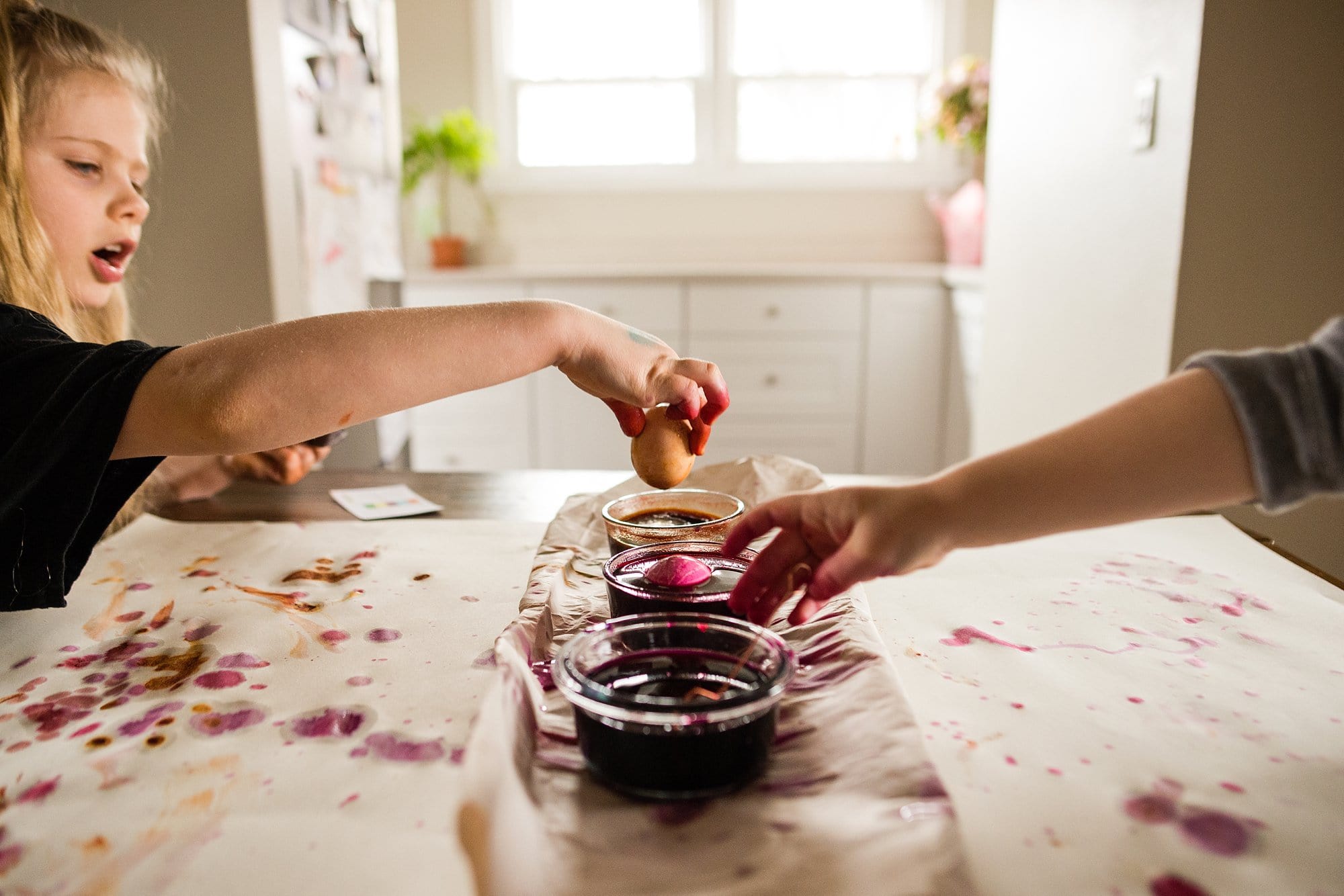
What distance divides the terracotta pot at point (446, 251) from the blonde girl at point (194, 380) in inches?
93.9

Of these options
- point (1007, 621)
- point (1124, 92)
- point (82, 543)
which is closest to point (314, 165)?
point (82, 543)

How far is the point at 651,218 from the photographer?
3.36 meters

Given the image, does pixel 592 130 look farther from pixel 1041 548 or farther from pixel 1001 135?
pixel 1041 548

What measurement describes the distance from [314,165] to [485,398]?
1.10 m

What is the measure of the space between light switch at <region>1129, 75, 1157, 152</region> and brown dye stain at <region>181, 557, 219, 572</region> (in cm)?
142

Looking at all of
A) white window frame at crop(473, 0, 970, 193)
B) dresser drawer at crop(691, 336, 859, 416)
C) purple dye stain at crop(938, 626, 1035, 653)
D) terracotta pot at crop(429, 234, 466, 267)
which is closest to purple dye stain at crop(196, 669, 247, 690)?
purple dye stain at crop(938, 626, 1035, 653)

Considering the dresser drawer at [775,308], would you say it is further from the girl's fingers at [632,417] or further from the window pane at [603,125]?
the girl's fingers at [632,417]

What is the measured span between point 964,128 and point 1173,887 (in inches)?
107

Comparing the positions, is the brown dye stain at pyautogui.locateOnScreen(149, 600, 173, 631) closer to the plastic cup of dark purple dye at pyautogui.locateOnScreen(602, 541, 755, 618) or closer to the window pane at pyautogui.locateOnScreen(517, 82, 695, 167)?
the plastic cup of dark purple dye at pyautogui.locateOnScreen(602, 541, 755, 618)

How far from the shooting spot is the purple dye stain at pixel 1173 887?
16.9 inches

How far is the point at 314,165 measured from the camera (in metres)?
1.94

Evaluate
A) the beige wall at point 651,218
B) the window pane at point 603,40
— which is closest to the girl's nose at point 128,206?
the beige wall at point 651,218

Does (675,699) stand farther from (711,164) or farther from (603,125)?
(603,125)

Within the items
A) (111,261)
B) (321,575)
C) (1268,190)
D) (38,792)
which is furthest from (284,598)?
(1268,190)
